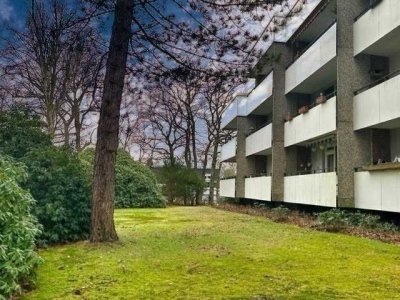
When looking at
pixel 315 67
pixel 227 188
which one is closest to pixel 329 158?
pixel 315 67

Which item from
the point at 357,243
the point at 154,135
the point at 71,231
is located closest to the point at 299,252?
the point at 357,243

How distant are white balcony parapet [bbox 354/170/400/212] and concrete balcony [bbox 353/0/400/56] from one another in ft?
13.5

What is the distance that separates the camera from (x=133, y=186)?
95.2 ft

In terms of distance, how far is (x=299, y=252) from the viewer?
28.5 feet

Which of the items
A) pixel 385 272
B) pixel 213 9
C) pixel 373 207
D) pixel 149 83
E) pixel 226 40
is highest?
pixel 213 9

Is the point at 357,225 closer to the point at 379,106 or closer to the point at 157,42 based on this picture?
the point at 379,106

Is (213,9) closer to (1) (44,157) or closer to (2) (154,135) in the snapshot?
(1) (44,157)

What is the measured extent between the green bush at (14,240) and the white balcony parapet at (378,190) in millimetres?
9767

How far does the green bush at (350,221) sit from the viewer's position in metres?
12.9

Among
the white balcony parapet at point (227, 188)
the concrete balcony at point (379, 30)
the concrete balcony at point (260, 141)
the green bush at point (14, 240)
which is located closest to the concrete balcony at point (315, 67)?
the concrete balcony at point (379, 30)

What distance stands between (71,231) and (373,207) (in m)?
8.91

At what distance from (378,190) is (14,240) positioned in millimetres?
10898

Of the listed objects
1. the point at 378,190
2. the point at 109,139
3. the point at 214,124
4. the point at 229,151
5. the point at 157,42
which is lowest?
the point at 378,190

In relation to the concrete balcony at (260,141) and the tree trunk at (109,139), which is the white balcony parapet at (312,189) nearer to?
the concrete balcony at (260,141)
